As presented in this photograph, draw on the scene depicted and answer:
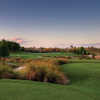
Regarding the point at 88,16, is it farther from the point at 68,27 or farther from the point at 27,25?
the point at 27,25

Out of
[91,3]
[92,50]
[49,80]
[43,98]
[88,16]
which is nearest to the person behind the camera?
[43,98]

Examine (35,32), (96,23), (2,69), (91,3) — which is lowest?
(2,69)

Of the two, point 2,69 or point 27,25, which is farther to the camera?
point 27,25

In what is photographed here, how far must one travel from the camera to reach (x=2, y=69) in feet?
16.2

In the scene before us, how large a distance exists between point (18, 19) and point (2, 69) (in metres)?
6.84

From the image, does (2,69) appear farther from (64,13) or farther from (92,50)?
(92,50)

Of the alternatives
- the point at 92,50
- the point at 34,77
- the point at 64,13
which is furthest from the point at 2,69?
the point at 92,50

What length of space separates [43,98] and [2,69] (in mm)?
3304

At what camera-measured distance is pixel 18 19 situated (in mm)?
10367

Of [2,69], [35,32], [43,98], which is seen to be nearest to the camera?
[43,98]

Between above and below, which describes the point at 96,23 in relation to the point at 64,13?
below

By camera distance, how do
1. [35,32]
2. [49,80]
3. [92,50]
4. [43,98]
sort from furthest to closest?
[92,50] < [35,32] < [49,80] < [43,98]

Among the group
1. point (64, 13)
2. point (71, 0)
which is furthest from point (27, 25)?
point (71, 0)

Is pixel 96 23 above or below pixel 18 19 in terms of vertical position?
below
